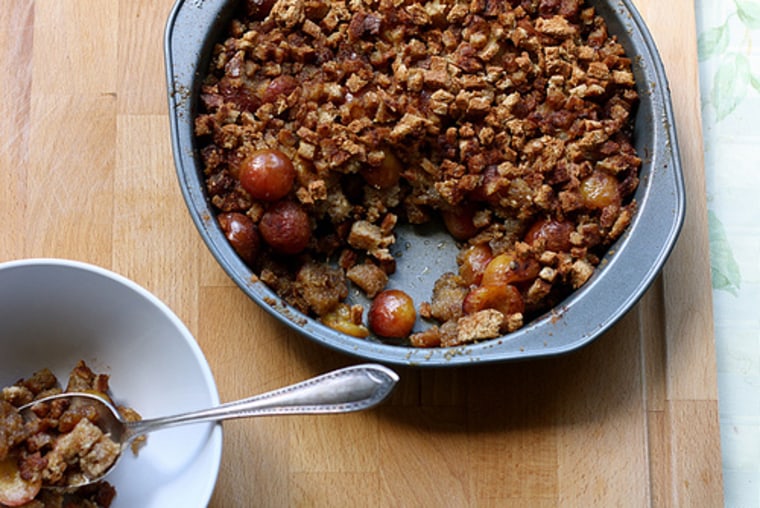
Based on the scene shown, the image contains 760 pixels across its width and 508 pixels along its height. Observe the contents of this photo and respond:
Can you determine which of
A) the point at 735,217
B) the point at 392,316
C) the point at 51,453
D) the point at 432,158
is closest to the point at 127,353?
the point at 51,453

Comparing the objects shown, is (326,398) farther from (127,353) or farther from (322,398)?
(127,353)

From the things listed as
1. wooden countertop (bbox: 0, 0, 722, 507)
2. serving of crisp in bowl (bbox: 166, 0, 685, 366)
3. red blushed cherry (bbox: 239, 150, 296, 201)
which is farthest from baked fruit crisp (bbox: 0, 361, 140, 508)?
red blushed cherry (bbox: 239, 150, 296, 201)

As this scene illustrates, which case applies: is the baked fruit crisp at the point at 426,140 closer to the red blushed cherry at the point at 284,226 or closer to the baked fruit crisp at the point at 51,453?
the red blushed cherry at the point at 284,226

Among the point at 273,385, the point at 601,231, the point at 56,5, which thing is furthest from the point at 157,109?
the point at 601,231

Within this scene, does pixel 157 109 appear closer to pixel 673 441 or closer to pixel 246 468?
pixel 246 468

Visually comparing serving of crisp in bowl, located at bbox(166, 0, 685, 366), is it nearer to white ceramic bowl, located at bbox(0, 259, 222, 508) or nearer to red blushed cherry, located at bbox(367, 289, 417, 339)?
red blushed cherry, located at bbox(367, 289, 417, 339)

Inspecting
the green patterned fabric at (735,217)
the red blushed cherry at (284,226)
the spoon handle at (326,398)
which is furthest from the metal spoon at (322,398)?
the green patterned fabric at (735,217)

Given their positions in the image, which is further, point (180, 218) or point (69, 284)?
point (180, 218)
